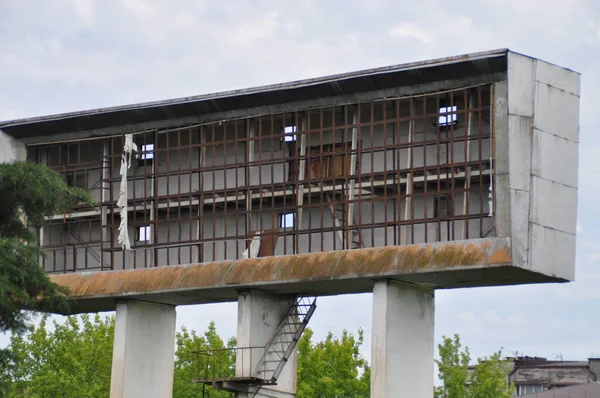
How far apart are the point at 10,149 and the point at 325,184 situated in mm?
12404

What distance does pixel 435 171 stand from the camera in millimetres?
42094

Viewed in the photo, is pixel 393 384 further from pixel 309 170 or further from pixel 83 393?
pixel 83 393

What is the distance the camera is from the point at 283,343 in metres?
45.7

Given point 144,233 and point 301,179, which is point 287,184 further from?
point 144,233

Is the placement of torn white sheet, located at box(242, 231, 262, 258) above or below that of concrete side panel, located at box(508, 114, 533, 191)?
below

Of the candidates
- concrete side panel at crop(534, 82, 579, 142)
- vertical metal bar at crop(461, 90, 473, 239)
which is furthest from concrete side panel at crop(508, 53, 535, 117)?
vertical metal bar at crop(461, 90, 473, 239)

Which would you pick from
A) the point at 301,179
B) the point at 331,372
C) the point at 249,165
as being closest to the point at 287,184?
the point at 301,179

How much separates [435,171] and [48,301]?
41.3 feet

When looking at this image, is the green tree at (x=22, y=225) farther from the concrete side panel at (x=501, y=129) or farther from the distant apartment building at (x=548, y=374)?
the distant apartment building at (x=548, y=374)

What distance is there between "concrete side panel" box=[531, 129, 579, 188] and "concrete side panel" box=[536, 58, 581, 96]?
1.49 meters

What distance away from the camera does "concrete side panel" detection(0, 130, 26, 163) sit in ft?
162

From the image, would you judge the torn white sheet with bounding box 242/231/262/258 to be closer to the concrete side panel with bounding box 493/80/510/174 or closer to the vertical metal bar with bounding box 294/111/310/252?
the vertical metal bar with bounding box 294/111/310/252

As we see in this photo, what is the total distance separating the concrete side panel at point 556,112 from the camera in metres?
39.5

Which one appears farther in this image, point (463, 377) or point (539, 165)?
point (463, 377)
